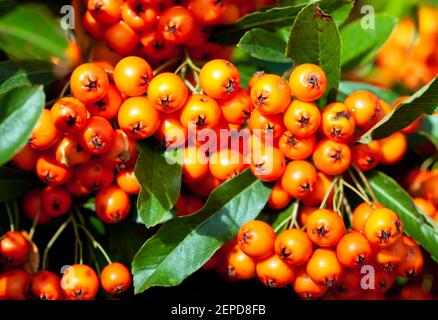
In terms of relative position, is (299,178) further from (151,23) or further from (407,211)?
(151,23)

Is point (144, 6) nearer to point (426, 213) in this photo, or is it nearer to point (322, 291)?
point (322, 291)

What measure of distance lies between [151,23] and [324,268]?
102 cm

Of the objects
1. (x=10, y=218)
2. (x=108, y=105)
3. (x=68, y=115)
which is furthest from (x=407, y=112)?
(x=10, y=218)

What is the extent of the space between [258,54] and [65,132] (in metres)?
0.74

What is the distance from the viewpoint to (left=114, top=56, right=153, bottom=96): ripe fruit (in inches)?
78.0

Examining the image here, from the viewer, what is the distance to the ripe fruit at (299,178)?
2117 millimetres

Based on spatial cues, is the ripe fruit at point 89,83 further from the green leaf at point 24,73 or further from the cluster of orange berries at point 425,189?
the cluster of orange berries at point 425,189

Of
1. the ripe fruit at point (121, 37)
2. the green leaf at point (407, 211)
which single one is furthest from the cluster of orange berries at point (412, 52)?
the ripe fruit at point (121, 37)

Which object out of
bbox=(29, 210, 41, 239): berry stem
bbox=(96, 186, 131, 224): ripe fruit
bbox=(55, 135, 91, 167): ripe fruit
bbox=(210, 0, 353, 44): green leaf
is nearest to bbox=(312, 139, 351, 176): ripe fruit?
bbox=(210, 0, 353, 44): green leaf

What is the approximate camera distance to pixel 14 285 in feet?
6.88

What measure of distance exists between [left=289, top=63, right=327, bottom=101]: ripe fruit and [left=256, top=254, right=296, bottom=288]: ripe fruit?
0.56 m

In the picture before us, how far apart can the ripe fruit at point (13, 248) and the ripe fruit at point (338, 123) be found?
3.60 ft
